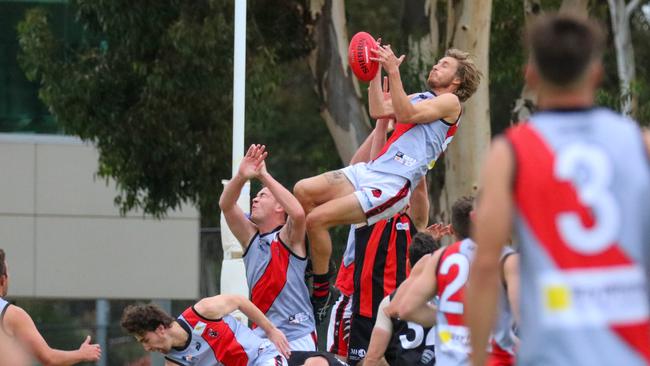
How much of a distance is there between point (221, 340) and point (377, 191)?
145cm

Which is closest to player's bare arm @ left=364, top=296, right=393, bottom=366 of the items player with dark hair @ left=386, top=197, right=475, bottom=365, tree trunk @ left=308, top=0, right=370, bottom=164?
player with dark hair @ left=386, top=197, right=475, bottom=365

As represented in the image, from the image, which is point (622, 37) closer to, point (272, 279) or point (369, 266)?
point (369, 266)

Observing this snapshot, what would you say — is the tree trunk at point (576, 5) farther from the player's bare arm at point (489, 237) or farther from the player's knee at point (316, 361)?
the player's bare arm at point (489, 237)

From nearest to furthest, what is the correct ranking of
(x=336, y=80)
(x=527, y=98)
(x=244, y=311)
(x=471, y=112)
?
1. (x=244, y=311)
2. (x=471, y=112)
3. (x=336, y=80)
4. (x=527, y=98)

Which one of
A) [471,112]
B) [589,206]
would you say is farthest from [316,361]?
[471,112]

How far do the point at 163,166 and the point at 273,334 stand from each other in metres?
10.2

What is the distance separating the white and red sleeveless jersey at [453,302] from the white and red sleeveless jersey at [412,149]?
122 inches

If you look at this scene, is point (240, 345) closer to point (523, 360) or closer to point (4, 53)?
point (523, 360)

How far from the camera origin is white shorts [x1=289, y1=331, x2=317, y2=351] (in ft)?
33.7

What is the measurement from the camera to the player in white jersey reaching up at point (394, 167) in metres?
9.55

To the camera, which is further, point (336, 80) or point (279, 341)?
point (336, 80)

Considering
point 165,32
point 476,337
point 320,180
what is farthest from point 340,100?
point 476,337

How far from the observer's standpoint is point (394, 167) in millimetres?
9789

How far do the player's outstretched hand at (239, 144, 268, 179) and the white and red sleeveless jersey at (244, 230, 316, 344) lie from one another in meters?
0.70
